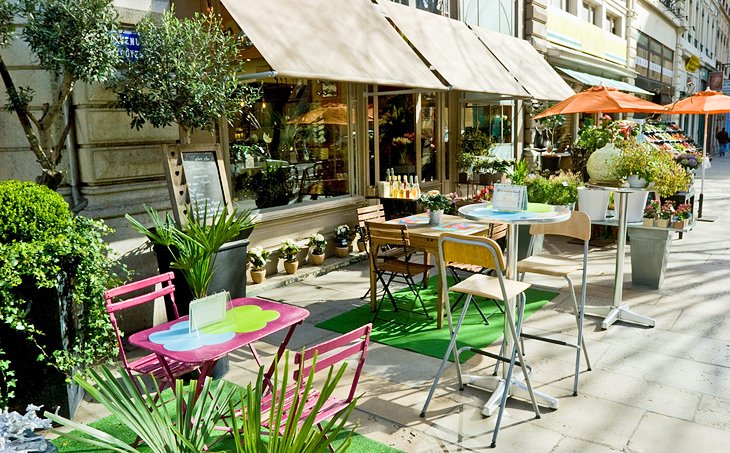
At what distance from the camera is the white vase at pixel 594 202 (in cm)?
664

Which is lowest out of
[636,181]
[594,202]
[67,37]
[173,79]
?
[594,202]

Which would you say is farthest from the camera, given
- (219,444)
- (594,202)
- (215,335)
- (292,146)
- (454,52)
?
(454,52)

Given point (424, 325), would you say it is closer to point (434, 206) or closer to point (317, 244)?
point (434, 206)

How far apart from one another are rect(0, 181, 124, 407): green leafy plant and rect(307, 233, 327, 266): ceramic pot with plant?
402 cm

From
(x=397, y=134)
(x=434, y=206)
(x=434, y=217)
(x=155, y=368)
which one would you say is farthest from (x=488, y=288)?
(x=397, y=134)

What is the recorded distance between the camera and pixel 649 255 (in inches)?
283

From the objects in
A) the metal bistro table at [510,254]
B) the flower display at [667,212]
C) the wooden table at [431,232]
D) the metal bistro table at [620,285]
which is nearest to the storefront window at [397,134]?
the wooden table at [431,232]

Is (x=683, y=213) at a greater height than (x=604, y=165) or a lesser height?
lesser

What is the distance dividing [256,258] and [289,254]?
23.9 inches

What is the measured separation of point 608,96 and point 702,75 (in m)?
39.3

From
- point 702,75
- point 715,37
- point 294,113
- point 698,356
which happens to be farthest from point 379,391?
Answer: point 715,37

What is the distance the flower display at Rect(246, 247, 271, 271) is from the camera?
23.9 ft

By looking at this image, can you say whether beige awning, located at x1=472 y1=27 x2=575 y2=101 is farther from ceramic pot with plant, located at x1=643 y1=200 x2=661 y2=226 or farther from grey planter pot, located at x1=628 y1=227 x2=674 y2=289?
grey planter pot, located at x1=628 y1=227 x2=674 y2=289

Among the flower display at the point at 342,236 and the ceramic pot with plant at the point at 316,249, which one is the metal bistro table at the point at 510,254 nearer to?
the ceramic pot with plant at the point at 316,249
